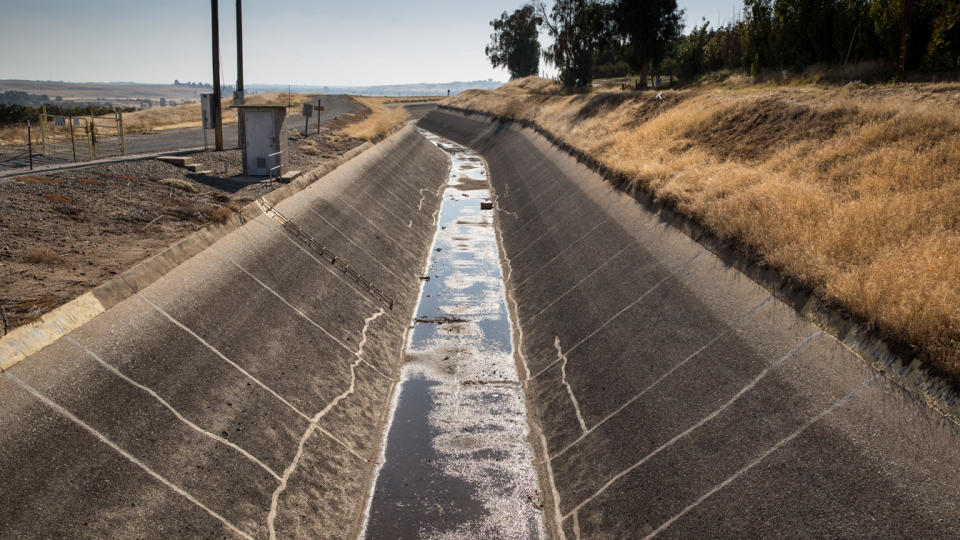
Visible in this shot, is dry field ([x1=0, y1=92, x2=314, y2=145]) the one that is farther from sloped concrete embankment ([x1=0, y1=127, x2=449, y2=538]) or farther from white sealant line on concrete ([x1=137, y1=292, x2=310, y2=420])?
white sealant line on concrete ([x1=137, y1=292, x2=310, y2=420])

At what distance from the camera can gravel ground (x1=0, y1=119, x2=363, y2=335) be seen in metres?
11.3

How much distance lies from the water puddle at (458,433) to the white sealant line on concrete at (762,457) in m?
2.30

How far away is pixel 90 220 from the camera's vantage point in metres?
16.2

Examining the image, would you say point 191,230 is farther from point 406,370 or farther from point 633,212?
point 633,212

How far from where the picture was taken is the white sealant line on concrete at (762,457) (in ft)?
27.6

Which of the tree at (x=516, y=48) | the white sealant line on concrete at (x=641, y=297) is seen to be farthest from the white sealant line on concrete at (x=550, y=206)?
the tree at (x=516, y=48)

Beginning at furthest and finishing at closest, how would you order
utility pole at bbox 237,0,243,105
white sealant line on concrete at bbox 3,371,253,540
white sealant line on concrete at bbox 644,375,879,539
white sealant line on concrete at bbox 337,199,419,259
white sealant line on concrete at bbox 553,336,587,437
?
utility pole at bbox 237,0,243,105 → white sealant line on concrete at bbox 337,199,419,259 → white sealant line on concrete at bbox 553,336,587,437 → white sealant line on concrete at bbox 644,375,879,539 → white sealant line on concrete at bbox 3,371,253,540

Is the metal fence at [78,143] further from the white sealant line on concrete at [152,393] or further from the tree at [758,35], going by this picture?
the tree at [758,35]

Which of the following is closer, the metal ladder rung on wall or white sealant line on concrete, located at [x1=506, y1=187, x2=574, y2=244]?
the metal ladder rung on wall

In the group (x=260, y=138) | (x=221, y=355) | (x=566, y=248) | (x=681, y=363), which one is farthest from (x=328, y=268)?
(x=681, y=363)

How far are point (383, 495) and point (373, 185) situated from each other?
2211 cm

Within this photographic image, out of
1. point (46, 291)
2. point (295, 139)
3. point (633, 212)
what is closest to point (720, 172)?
point (633, 212)

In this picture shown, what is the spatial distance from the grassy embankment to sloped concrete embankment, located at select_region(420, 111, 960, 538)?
882mm

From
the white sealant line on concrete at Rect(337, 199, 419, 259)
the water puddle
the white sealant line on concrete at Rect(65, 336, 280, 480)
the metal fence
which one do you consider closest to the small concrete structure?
the white sealant line on concrete at Rect(337, 199, 419, 259)
